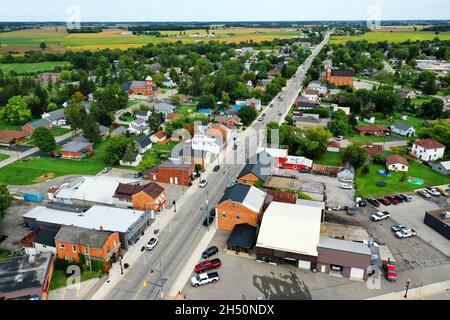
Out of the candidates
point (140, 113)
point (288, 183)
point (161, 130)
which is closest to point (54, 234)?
point (288, 183)

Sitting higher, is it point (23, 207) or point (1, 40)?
point (1, 40)

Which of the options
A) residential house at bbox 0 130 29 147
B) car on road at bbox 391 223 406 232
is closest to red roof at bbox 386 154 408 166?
car on road at bbox 391 223 406 232

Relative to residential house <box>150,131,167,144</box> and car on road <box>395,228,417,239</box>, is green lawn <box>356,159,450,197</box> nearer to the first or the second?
car on road <box>395,228,417,239</box>

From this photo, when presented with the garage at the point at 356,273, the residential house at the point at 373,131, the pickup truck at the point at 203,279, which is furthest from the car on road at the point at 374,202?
the residential house at the point at 373,131

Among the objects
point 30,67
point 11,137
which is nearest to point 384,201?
point 11,137

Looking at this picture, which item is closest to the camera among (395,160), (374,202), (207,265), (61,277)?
(61,277)

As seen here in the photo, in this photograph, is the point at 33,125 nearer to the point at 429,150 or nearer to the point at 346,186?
the point at 346,186

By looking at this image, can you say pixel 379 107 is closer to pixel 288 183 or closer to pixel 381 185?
pixel 381 185

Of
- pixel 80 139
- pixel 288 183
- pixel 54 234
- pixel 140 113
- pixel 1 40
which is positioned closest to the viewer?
pixel 54 234
